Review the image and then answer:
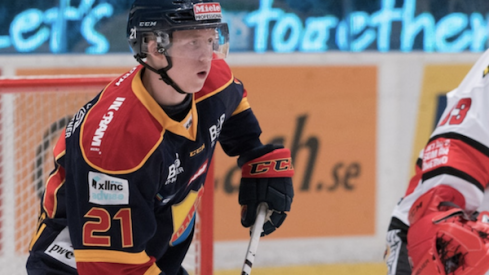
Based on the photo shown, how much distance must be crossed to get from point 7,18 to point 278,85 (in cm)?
119

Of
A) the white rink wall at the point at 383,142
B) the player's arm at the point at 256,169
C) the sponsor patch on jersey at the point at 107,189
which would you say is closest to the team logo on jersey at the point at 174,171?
the sponsor patch on jersey at the point at 107,189

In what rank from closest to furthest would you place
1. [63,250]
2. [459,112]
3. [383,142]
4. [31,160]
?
[63,250] < [459,112] < [31,160] < [383,142]

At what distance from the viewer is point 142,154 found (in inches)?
58.1

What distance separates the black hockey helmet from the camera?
1552mm

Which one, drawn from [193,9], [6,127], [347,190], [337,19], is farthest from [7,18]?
[193,9]

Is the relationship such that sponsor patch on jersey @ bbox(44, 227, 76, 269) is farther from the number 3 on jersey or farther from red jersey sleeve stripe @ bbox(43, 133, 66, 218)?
the number 3 on jersey

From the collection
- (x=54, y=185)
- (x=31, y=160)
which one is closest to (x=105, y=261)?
(x=54, y=185)

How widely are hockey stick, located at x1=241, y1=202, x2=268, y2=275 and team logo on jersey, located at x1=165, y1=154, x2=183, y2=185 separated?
0.38 m

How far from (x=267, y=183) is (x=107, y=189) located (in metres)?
0.57

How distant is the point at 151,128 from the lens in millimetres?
1499

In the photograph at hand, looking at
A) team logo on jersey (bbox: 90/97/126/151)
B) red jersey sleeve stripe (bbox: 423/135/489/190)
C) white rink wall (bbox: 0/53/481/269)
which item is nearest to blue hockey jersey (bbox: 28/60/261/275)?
team logo on jersey (bbox: 90/97/126/151)

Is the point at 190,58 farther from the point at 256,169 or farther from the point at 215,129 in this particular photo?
the point at 256,169

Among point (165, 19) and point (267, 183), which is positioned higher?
point (165, 19)

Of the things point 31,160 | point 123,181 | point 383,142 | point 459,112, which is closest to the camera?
point 123,181
